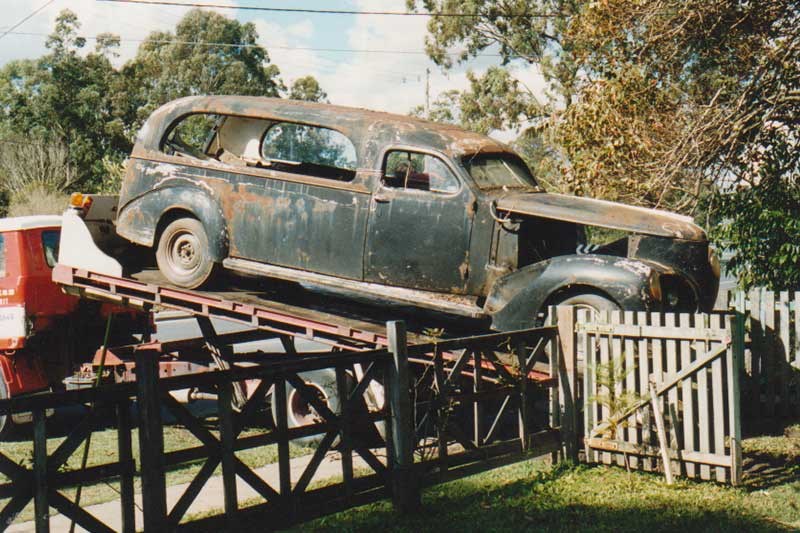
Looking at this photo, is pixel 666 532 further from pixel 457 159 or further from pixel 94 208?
pixel 94 208

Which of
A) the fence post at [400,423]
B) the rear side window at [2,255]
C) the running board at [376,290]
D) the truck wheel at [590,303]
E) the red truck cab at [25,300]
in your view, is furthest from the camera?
the rear side window at [2,255]

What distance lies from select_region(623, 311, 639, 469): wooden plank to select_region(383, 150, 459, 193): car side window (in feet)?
7.90

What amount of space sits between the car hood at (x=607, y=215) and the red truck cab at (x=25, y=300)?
220 inches

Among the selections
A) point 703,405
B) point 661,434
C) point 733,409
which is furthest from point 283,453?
point 733,409

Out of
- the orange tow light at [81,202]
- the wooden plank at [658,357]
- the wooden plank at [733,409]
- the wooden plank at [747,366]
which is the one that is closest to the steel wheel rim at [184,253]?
the orange tow light at [81,202]

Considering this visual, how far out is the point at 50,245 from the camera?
1029cm

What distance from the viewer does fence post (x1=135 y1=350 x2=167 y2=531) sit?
15.7 feet

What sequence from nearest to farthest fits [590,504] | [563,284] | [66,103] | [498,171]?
[590,504], [563,284], [498,171], [66,103]

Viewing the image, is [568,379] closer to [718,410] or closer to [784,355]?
[718,410]

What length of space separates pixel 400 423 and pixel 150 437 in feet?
6.30

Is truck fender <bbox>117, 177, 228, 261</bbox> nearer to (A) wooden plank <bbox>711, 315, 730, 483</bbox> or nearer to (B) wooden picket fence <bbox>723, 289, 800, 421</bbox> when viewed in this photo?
(A) wooden plank <bbox>711, 315, 730, 483</bbox>

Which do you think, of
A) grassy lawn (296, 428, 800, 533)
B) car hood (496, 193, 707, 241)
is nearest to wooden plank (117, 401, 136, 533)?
grassy lawn (296, 428, 800, 533)

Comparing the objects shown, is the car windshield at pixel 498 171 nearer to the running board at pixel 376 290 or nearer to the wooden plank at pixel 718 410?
the running board at pixel 376 290

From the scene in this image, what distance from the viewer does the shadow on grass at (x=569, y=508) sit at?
5.66 metres
